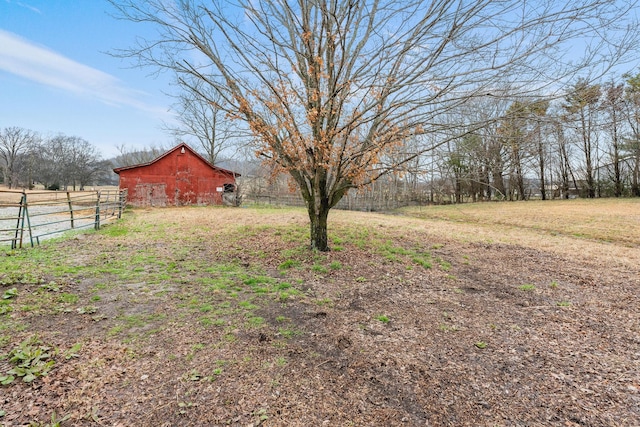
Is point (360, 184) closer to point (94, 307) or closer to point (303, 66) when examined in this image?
point (303, 66)

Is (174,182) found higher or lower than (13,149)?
lower

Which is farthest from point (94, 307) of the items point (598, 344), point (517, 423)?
point (598, 344)

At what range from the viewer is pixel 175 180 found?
66.4 ft

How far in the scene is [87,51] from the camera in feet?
18.0

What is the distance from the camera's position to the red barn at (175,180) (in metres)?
19.5

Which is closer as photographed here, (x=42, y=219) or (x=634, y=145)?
(x=42, y=219)

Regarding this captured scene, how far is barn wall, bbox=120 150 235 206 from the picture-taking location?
64.1 feet

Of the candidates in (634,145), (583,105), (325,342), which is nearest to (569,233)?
(583,105)

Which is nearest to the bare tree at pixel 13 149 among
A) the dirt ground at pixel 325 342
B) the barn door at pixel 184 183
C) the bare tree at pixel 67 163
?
the bare tree at pixel 67 163

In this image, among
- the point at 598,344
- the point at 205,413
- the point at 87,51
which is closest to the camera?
the point at 205,413

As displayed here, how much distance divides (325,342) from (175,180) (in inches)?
801

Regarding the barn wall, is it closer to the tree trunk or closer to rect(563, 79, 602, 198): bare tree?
the tree trunk

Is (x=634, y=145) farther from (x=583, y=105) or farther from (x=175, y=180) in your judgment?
(x=175, y=180)

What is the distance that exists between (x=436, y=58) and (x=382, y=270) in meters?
3.97
